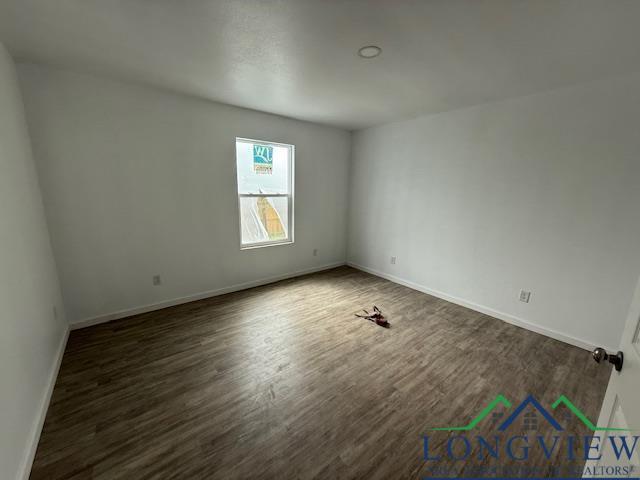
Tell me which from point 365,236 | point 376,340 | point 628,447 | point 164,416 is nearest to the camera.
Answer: point 628,447

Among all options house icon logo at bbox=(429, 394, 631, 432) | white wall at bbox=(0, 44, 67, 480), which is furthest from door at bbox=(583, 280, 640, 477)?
white wall at bbox=(0, 44, 67, 480)

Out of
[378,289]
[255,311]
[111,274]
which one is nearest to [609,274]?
[378,289]

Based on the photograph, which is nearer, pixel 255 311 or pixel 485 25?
pixel 485 25

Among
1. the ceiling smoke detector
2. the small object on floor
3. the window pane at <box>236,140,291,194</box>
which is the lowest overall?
the small object on floor

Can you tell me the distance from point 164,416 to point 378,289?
9.41 ft

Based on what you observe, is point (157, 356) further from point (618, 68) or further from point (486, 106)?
point (618, 68)

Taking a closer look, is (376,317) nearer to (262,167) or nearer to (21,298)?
(262,167)

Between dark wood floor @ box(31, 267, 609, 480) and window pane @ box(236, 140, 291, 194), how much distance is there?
1688 millimetres

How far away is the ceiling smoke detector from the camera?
5.85 ft

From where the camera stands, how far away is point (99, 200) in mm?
2535

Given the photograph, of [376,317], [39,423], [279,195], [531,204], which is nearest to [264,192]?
[279,195]

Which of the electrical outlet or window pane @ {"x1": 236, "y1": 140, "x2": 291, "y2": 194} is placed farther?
window pane @ {"x1": 236, "y1": 140, "x2": 291, "y2": 194}

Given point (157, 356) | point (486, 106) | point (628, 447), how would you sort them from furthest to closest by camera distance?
point (486, 106)
point (157, 356)
point (628, 447)

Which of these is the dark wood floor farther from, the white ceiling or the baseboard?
the white ceiling
